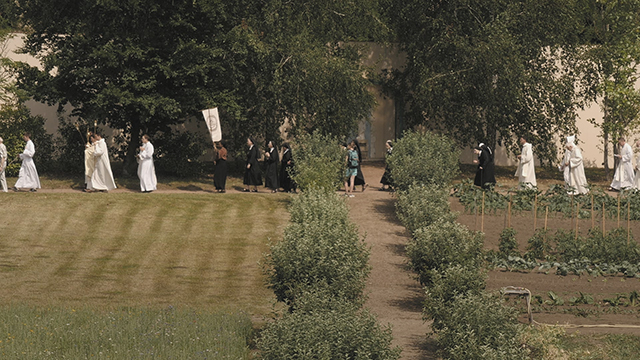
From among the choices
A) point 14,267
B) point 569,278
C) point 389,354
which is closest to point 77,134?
point 14,267

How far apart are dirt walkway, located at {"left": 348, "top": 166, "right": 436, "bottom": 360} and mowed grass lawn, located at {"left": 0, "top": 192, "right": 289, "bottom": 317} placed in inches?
68.8

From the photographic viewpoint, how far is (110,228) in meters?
18.9

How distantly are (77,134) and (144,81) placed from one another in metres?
3.78

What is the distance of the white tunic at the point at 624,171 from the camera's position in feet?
84.0

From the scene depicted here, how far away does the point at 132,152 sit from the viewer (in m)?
25.8

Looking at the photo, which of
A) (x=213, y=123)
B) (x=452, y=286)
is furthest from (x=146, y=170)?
(x=452, y=286)

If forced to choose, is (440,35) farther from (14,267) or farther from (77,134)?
(14,267)

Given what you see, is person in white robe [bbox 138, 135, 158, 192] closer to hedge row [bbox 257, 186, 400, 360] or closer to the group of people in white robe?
the group of people in white robe

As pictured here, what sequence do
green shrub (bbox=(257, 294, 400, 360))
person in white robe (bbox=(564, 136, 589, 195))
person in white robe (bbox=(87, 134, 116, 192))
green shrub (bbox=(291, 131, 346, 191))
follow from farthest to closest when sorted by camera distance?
person in white robe (bbox=(564, 136, 589, 195))
person in white robe (bbox=(87, 134, 116, 192))
green shrub (bbox=(291, 131, 346, 191))
green shrub (bbox=(257, 294, 400, 360))

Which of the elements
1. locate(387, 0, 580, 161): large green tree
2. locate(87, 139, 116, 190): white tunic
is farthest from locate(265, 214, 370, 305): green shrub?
locate(387, 0, 580, 161): large green tree

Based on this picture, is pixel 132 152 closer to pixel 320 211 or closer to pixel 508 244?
pixel 320 211

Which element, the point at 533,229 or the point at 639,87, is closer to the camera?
the point at 533,229

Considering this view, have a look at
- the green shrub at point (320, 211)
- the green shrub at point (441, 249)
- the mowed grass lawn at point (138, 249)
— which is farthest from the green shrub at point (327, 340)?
the green shrub at point (320, 211)

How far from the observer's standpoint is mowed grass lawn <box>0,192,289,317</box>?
14.1 m
